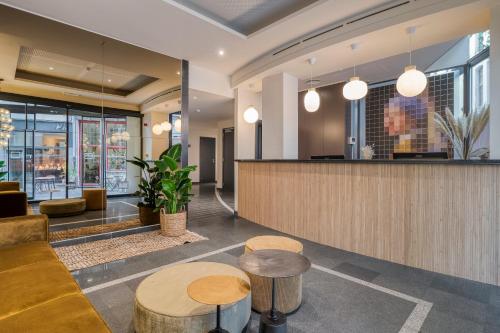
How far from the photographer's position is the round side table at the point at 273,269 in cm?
152

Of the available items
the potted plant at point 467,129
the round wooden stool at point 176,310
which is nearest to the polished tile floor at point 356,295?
the round wooden stool at point 176,310

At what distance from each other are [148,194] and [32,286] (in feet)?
9.92

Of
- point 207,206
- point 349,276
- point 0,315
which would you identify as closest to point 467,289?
point 349,276

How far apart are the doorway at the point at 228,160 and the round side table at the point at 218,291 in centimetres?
824

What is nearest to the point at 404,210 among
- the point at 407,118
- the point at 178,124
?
the point at 407,118

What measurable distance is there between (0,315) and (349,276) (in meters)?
2.72

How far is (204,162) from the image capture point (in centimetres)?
1225

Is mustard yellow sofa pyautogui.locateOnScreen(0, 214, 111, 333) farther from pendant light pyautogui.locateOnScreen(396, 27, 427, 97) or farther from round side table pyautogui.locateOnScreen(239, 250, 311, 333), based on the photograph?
pendant light pyautogui.locateOnScreen(396, 27, 427, 97)

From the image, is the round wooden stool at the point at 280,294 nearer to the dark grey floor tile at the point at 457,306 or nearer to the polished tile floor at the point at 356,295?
the polished tile floor at the point at 356,295

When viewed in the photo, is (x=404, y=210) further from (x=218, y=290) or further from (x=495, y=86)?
(x=218, y=290)

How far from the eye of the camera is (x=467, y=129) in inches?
106

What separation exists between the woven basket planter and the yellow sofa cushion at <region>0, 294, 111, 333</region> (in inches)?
105

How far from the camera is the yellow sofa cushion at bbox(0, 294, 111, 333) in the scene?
112 cm

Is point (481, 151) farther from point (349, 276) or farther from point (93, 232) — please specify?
point (93, 232)
